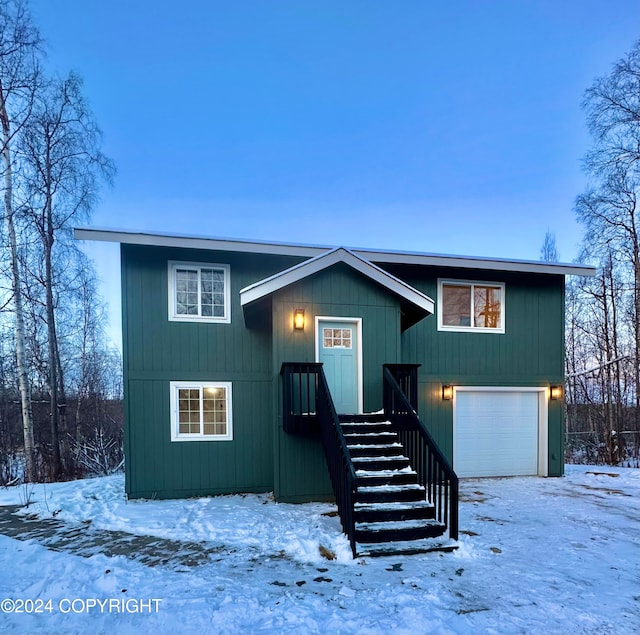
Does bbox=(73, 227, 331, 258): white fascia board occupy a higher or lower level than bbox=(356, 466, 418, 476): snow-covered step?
higher

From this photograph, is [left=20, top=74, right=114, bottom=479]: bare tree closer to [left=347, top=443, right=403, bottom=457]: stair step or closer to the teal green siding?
the teal green siding

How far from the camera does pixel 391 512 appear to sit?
15.3 feet

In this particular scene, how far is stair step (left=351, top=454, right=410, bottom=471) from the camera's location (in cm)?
529

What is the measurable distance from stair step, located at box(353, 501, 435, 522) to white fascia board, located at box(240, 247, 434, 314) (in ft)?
11.3

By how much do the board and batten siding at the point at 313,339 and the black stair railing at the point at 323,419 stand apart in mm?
Answer: 368

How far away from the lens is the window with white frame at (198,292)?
728 cm

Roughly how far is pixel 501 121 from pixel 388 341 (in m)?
13.6

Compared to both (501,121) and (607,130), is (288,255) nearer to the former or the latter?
(607,130)

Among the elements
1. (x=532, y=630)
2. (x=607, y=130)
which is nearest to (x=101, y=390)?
(x=532, y=630)

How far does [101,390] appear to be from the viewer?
1563 cm

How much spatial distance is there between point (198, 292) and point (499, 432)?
739 cm

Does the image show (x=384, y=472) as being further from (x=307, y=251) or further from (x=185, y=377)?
(x=307, y=251)

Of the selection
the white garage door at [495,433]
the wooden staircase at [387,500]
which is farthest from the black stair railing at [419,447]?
the white garage door at [495,433]

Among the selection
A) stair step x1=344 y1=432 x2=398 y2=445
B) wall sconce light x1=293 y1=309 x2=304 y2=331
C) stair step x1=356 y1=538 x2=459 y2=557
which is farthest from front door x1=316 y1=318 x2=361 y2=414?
stair step x1=356 y1=538 x2=459 y2=557
